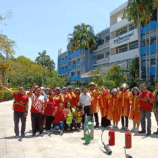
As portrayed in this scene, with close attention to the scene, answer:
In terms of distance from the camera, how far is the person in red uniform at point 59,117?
24.2ft

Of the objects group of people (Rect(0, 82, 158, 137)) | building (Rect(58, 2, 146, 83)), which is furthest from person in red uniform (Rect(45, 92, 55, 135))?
building (Rect(58, 2, 146, 83))

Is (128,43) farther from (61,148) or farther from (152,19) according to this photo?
(61,148)

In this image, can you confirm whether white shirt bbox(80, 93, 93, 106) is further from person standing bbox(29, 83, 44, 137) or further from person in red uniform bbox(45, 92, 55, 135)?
person standing bbox(29, 83, 44, 137)

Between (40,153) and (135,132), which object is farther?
(135,132)

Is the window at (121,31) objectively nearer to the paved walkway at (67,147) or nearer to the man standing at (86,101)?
the man standing at (86,101)

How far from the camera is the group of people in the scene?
270 inches

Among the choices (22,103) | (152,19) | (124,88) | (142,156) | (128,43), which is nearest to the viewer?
(142,156)

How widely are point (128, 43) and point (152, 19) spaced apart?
21.3 feet

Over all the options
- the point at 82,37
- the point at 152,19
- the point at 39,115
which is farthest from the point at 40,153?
the point at 82,37

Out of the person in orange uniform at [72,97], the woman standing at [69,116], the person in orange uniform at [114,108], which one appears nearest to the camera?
the woman standing at [69,116]

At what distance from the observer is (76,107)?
26.5 feet

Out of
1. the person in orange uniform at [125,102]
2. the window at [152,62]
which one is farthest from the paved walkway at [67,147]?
the window at [152,62]

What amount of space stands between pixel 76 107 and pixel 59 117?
0.91m

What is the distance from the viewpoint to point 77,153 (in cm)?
512
